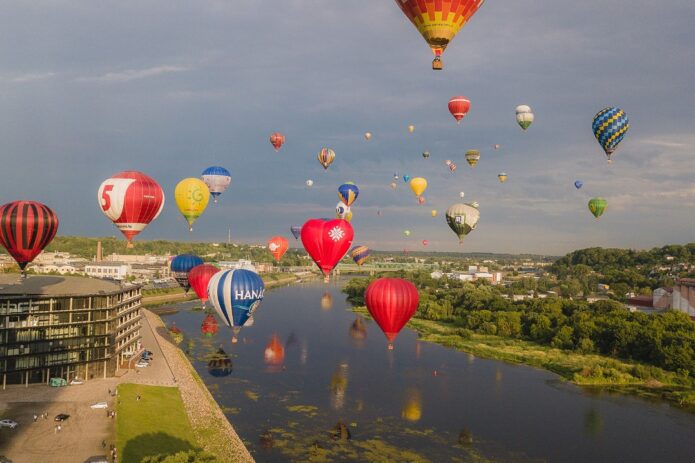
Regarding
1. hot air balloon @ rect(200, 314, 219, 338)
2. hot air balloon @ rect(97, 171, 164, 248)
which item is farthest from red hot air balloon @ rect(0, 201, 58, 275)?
hot air balloon @ rect(200, 314, 219, 338)

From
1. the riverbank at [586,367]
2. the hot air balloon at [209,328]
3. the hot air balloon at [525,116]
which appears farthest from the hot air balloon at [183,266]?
the hot air balloon at [525,116]

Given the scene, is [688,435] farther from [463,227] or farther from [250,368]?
[250,368]

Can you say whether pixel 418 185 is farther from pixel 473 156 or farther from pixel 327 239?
pixel 327 239

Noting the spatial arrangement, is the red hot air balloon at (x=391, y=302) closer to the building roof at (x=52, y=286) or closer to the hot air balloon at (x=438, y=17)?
the hot air balloon at (x=438, y=17)

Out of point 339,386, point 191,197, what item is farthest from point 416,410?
point 191,197

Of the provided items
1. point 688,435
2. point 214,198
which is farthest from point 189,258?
point 688,435
